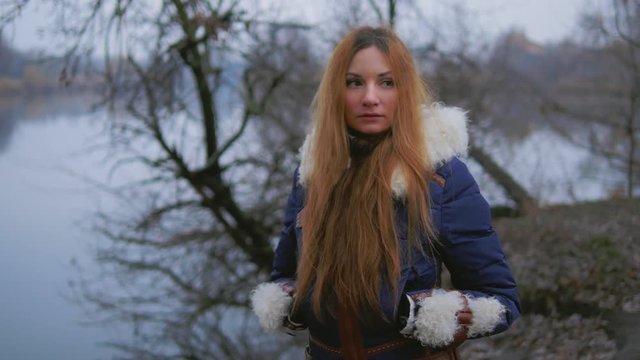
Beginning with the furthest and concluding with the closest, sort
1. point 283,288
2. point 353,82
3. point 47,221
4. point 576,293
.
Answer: point 47,221 → point 576,293 → point 283,288 → point 353,82

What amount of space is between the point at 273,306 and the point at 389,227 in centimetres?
52

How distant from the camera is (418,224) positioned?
1.88 meters

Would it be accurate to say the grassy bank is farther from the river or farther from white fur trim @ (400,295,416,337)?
the river

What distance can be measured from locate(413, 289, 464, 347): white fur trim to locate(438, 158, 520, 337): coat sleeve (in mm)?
69

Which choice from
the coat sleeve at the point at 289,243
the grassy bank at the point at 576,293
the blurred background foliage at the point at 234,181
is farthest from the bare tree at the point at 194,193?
the coat sleeve at the point at 289,243

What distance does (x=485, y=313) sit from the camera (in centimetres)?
188

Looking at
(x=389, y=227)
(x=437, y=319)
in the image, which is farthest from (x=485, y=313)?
(x=389, y=227)

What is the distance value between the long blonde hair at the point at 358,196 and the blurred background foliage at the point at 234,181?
3.65m

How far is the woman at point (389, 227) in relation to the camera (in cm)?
187

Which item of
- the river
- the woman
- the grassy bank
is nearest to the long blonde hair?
the woman

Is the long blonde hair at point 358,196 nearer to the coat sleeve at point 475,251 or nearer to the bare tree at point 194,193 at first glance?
the coat sleeve at point 475,251

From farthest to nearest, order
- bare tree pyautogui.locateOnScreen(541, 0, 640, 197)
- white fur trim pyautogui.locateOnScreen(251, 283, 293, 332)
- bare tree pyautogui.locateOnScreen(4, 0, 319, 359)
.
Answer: bare tree pyautogui.locateOnScreen(541, 0, 640, 197) < bare tree pyautogui.locateOnScreen(4, 0, 319, 359) < white fur trim pyautogui.locateOnScreen(251, 283, 293, 332)

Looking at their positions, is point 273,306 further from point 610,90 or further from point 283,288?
point 610,90

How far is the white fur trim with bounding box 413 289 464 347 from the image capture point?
1.83m
